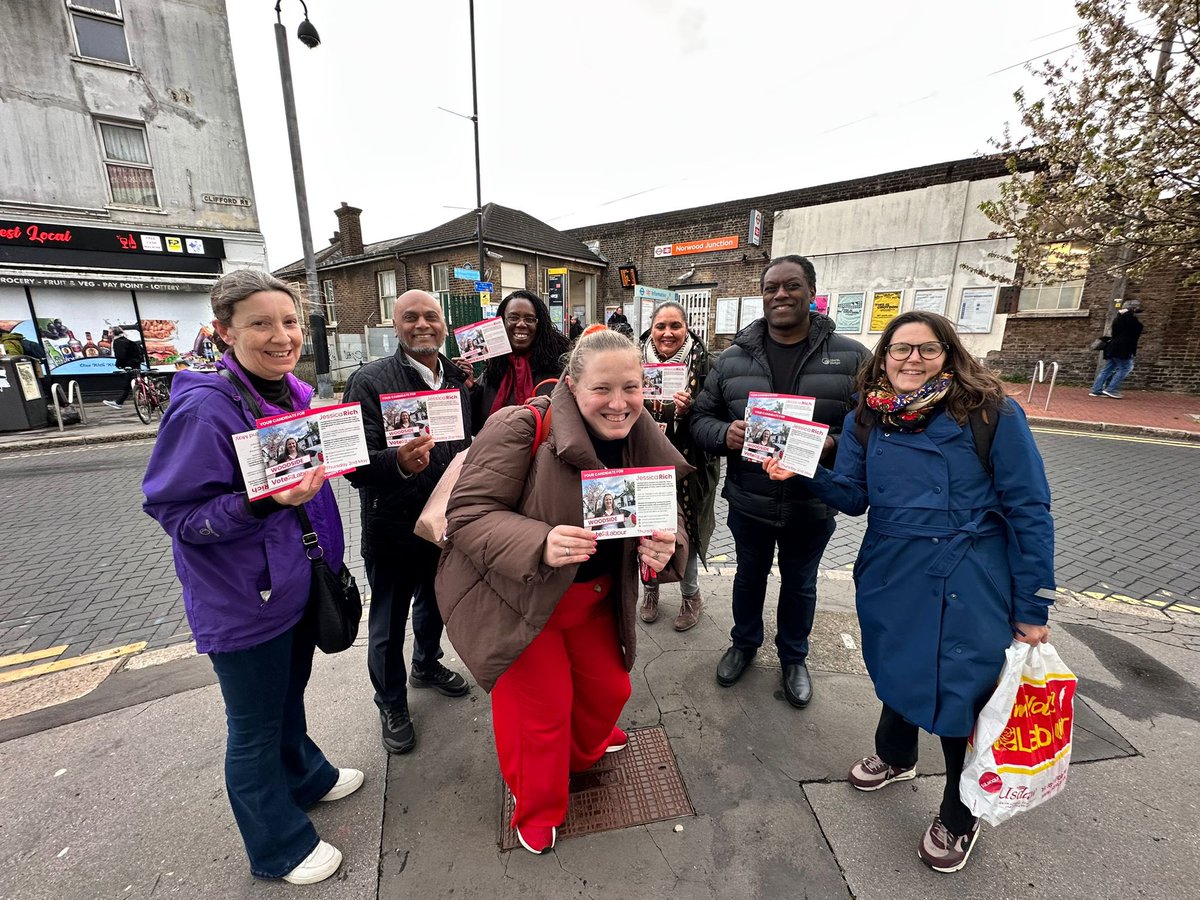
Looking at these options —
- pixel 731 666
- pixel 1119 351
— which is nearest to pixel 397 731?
pixel 731 666

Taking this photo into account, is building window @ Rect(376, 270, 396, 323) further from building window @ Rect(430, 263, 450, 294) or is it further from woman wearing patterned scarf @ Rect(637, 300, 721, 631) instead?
woman wearing patterned scarf @ Rect(637, 300, 721, 631)

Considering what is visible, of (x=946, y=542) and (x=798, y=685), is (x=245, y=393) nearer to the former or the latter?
(x=946, y=542)

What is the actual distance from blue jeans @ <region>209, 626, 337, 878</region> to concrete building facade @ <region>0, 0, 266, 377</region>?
14.3m

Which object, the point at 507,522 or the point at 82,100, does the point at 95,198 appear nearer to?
the point at 82,100

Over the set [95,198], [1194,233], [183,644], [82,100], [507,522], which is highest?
[82,100]

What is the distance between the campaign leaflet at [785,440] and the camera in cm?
225

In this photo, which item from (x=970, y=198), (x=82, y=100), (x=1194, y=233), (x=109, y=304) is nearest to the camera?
(x=1194, y=233)

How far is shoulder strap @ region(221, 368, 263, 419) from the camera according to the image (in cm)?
171

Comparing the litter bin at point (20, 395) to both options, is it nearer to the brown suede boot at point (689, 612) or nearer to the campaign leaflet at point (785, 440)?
the brown suede boot at point (689, 612)

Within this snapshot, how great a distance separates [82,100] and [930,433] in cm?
1852

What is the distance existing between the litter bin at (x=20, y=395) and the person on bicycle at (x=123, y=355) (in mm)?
2417

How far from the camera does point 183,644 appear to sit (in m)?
3.43

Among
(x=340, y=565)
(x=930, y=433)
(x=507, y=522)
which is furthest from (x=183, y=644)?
(x=930, y=433)

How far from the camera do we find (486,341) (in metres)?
3.28
